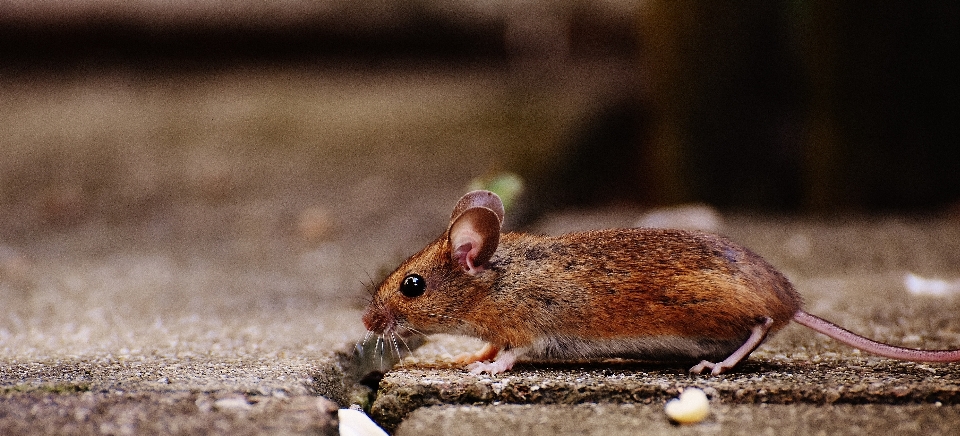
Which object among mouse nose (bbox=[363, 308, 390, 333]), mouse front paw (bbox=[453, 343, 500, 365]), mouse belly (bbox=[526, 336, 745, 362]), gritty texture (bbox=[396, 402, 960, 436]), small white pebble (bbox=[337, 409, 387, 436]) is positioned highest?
mouse nose (bbox=[363, 308, 390, 333])

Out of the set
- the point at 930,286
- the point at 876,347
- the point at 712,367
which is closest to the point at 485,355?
the point at 712,367

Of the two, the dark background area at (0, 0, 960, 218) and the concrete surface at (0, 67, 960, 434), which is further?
the dark background area at (0, 0, 960, 218)

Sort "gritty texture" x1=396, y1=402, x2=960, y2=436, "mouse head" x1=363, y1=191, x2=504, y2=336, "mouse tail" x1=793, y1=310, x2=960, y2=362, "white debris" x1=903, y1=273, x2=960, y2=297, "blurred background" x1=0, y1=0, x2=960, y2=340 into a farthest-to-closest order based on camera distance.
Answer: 1. "blurred background" x1=0, y1=0, x2=960, y2=340
2. "white debris" x1=903, y1=273, x2=960, y2=297
3. "mouse head" x1=363, y1=191, x2=504, y2=336
4. "mouse tail" x1=793, y1=310, x2=960, y2=362
5. "gritty texture" x1=396, y1=402, x2=960, y2=436

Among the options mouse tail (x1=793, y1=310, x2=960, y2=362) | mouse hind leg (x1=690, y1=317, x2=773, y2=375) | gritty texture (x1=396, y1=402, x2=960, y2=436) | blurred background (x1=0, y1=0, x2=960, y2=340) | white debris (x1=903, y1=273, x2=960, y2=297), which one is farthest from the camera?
blurred background (x1=0, y1=0, x2=960, y2=340)

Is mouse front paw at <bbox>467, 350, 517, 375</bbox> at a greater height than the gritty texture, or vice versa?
mouse front paw at <bbox>467, 350, 517, 375</bbox>

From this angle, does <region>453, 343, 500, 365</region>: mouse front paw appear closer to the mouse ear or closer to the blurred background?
the mouse ear

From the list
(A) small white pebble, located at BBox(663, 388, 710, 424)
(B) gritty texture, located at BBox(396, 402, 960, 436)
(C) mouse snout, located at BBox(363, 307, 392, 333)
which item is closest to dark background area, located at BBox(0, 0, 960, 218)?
(C) mouse snout, located at BBox(363, 307, 392, 333)

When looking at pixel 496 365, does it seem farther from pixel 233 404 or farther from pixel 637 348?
pixel 233 404
